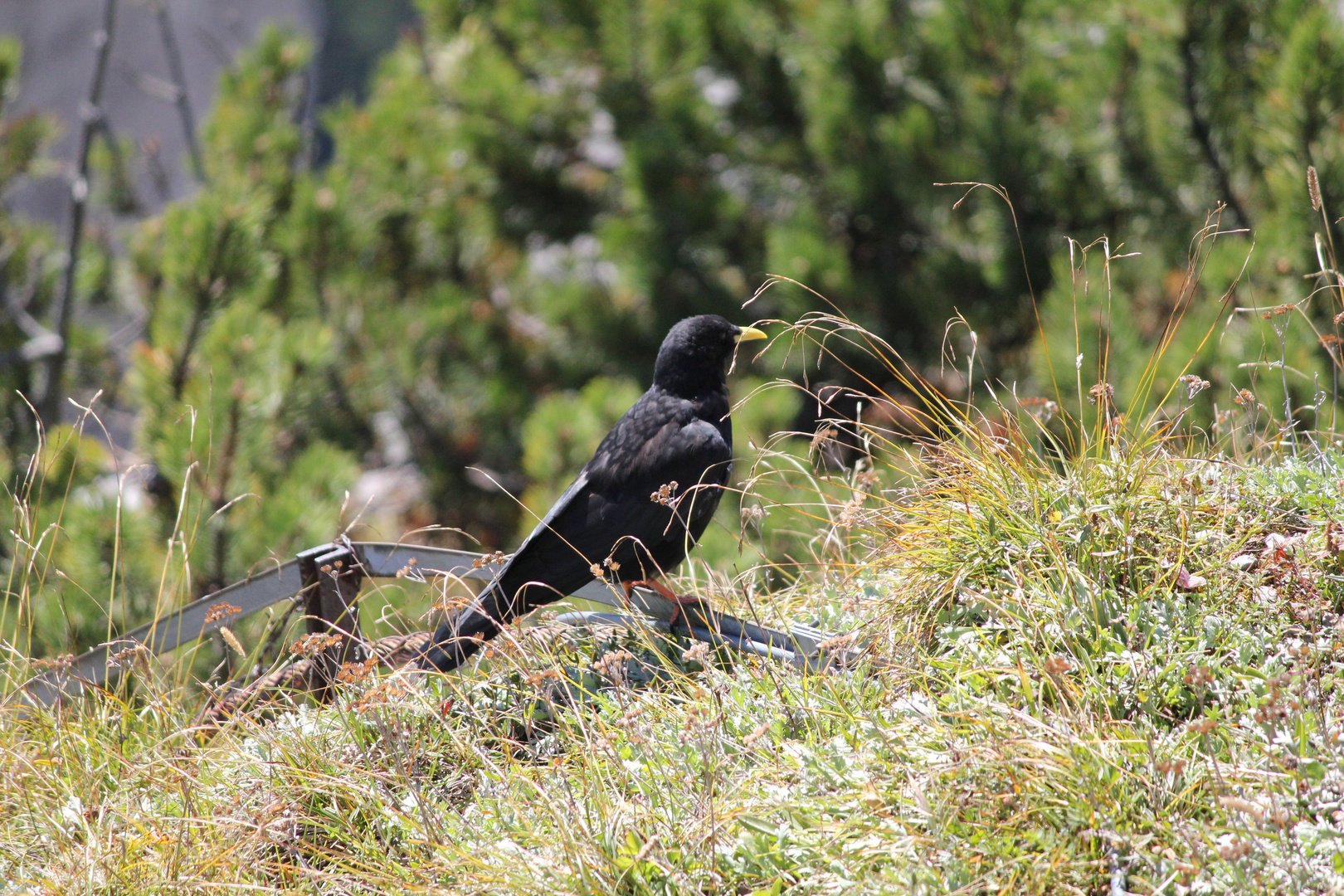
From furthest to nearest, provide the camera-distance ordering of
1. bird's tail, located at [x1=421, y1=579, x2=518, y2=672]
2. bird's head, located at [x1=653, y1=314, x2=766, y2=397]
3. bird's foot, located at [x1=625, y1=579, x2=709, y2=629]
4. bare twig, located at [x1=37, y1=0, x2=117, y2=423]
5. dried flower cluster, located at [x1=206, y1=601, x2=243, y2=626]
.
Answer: bare twig, located at [x1=37, y1=0, x2=117, y2=423], bird's head, located at [x1=653, y1=314, x2=766, y2=397], bird's foot, located at [x1=625, y1=579, x2=709, y2=629], bird's tail, located at [x1=421, y1=579, x2=518, y2=672], dried flower cluster, located at [x1=206, y1=601, x2=243, y2=626]

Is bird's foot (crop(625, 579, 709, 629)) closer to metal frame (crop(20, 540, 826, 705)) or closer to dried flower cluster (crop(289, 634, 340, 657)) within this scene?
metal frame (crop(20, 540, 826, 705))

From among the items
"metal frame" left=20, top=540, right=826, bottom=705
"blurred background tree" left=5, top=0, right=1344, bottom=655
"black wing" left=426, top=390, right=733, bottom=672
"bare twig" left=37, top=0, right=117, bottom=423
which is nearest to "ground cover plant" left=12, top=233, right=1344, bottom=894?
"metal frame" left=20, top=540, right=826, bottom=705

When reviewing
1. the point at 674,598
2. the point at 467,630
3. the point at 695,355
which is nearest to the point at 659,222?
the point at 695,355

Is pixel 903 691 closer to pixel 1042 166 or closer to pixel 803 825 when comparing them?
pixel 803 825

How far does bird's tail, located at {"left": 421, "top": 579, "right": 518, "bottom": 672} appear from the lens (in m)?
2.67

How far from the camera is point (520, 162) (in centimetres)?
687

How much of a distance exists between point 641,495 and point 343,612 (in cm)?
103

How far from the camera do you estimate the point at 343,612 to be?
8.80 feet

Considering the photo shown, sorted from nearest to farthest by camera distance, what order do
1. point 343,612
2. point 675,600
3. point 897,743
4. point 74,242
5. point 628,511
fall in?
point 897,743, point 343,612, point 675,600, point 628,511, point 74,242

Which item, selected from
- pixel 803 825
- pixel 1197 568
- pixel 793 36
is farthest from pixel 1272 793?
pixel 793 36

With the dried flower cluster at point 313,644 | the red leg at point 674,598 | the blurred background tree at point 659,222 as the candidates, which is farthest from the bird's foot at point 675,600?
the blurred background tree at point 659,222

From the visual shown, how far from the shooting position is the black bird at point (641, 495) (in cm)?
303

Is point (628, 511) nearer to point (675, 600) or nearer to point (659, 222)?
point (675, 600)

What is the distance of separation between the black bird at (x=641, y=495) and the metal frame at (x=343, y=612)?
117 millimetres
